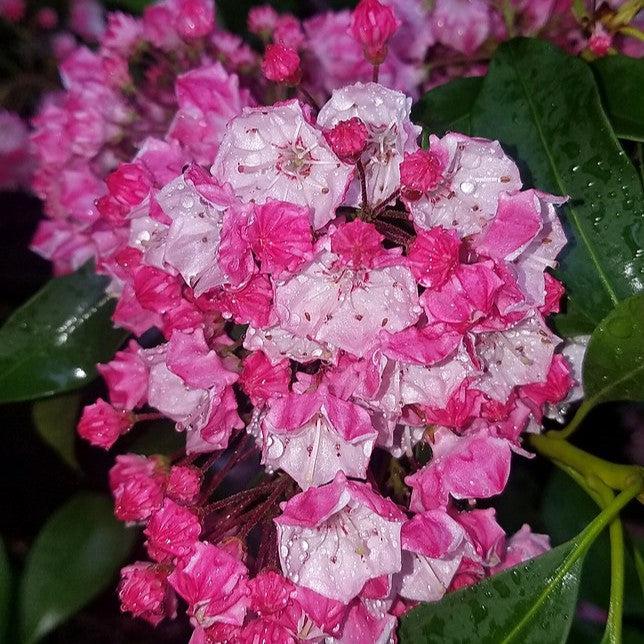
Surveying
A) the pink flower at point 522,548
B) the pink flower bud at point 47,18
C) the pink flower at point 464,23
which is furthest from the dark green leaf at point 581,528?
the pink flower bud at point 47,18

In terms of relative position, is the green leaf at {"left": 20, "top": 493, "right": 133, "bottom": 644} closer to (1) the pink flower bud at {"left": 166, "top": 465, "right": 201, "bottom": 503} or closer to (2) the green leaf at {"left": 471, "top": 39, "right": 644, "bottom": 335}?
(1) the pink flower bud at {"left": 166, "top": 465, "right": 201, "bottom": 503}

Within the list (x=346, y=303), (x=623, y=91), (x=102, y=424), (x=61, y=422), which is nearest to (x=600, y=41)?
(x=623, y=91)

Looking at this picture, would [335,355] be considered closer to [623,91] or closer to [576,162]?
[576,162]

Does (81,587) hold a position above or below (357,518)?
below

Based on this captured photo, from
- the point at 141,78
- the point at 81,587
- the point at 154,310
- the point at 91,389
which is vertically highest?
the point at 141,78

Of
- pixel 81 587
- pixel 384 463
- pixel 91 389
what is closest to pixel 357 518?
pixel 384 463

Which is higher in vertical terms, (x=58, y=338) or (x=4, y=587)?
(x=58, y=338)

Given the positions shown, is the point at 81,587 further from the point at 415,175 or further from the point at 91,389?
the point at 415,175

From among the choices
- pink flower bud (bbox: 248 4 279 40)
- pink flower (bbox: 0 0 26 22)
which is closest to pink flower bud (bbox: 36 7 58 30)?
pink flower (bbox: 0 0 26 22)
